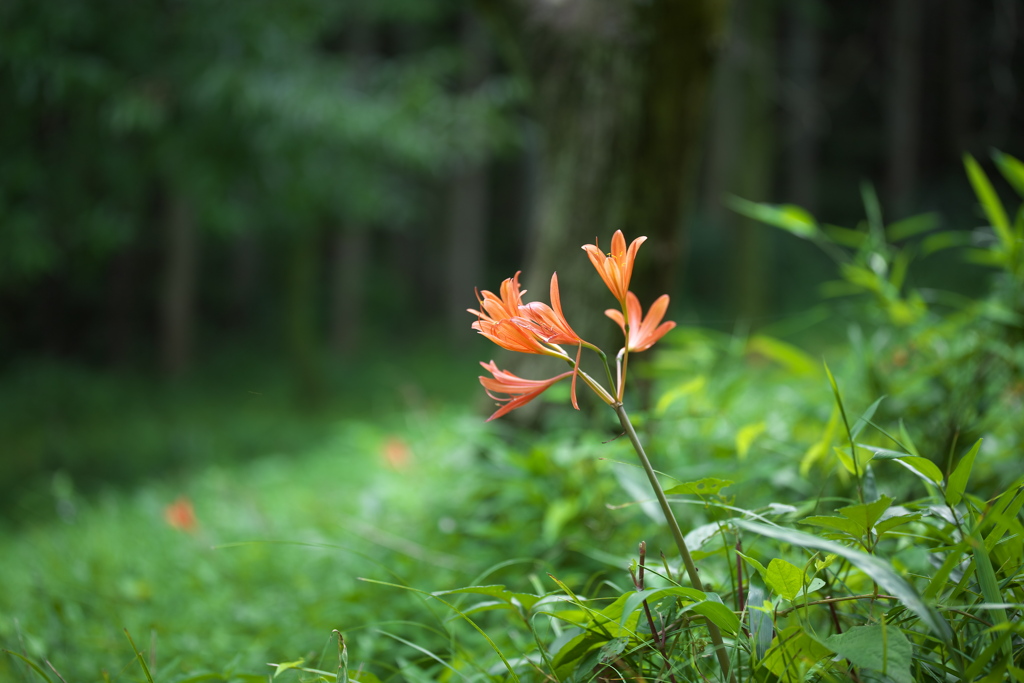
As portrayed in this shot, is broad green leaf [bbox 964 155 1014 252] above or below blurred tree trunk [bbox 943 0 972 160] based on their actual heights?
below

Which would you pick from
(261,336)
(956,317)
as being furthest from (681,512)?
(261,336)

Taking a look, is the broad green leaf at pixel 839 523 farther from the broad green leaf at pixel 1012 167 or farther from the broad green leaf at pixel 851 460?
the broad green leaf at pixel 1012 167

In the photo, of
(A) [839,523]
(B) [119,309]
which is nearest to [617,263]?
(A) [839,523]

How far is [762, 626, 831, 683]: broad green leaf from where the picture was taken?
613 millimetres

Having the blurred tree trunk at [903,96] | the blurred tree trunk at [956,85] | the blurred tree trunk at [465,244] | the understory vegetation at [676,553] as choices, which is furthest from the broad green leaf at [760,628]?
the blurred tree trunk at [956,85]

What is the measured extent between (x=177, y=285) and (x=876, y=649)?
29.9 feet

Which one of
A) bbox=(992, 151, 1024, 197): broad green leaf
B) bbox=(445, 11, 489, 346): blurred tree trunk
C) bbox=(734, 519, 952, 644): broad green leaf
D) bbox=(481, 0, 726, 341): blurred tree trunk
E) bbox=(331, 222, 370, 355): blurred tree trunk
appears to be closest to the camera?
bbox=(734, 519, 952, 644): broad green leaf

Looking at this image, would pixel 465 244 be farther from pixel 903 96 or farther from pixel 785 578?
pixel 785 578

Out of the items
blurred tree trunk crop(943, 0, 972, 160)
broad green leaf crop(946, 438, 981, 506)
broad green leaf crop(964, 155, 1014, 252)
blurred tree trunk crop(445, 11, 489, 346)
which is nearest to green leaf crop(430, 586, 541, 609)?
broad green leaf crop(946, 438, 981, 506)

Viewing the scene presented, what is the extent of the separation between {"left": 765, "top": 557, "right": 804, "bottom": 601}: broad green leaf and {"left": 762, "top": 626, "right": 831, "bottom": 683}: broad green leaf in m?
0.04

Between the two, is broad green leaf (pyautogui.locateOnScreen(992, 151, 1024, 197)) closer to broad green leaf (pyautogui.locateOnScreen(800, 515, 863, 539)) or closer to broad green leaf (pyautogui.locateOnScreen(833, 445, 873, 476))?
broad green leaf (pyautogui.locateOnScreen(833, 445, 873, 476))

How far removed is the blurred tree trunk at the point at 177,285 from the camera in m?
7.93

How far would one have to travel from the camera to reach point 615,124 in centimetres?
187

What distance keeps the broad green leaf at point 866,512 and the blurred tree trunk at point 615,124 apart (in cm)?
128
